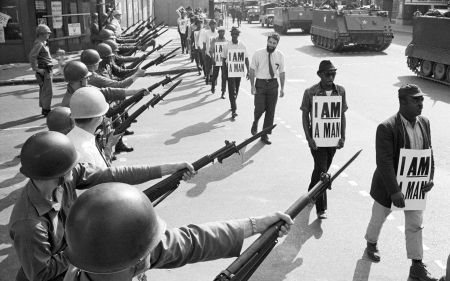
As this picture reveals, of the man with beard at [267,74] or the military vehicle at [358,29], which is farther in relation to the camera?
the military vehicle at [358,29]

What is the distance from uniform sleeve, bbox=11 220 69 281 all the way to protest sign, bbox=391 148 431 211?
325 centimetres

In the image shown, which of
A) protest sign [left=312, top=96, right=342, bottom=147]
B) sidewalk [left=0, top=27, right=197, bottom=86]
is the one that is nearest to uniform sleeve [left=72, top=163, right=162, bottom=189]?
protest sign [left=312, top=96, right=342, bottom=147]

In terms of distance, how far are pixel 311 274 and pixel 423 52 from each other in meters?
14.2

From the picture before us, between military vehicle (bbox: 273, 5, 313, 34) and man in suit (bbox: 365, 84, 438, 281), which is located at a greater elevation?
military vehicle (bbox: 273, 5, 313, 34)

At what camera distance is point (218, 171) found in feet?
26.7

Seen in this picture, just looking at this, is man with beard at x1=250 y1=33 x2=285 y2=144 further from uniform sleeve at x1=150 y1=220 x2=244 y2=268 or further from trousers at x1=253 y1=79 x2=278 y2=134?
uniform sleeve at x1=150 y1=220 x2=244 y2=268

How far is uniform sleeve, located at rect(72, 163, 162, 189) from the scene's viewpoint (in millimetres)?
3838

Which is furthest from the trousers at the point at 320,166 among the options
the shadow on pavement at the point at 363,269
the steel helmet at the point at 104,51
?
the steel helmet at the point at 104,51

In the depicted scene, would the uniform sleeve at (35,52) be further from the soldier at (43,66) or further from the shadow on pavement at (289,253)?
the shadow on pavement at (289,253)

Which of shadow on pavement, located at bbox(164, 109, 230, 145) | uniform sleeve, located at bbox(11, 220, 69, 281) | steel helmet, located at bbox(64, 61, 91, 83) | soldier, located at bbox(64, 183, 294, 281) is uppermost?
steel helmet, located at bbox(64, 61, 91, 83)

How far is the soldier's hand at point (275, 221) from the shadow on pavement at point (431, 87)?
11.5m

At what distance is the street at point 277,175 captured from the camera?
5.14m

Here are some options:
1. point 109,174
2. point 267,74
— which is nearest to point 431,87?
point 267,74

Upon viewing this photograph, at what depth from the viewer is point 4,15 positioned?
743 inches
